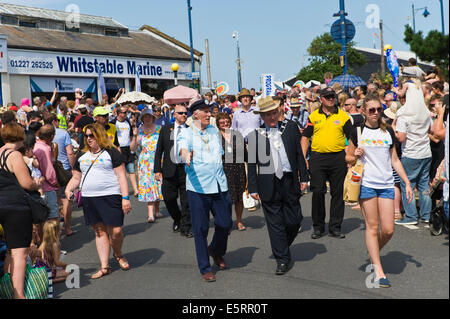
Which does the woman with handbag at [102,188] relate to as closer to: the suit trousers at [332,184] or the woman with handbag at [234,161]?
the woman with handbag at [234,161]

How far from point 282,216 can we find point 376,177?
1239mm

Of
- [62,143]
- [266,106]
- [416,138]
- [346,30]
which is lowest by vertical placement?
[416,138]

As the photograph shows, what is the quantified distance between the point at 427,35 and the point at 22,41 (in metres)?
28.8

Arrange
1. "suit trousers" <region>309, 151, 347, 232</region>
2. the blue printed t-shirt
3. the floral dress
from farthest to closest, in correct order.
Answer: the floral dress, the blue printed t-shirt, "suit trousers" <region>309, 151, 347, 232</region>

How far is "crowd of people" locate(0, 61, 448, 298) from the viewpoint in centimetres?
516

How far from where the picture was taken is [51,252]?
5.93 meters

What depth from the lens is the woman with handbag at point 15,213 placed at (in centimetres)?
485

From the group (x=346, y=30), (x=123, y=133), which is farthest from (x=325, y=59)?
(x=123, y=133)

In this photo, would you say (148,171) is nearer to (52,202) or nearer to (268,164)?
(52,202)

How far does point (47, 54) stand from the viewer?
29.2 m

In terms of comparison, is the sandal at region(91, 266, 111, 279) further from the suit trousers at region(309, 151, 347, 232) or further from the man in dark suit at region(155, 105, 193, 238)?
the suit trousers at region(309, 151, 347, 232)

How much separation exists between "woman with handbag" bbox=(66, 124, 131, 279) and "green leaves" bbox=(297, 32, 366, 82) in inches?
2019

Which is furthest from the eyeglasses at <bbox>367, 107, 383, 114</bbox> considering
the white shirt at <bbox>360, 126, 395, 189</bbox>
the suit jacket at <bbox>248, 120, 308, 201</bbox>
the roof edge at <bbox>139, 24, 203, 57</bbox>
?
the roof edge at <bbox>139, 24, 203, 57</bbox>

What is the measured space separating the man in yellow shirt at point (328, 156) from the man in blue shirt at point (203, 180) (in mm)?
1827
